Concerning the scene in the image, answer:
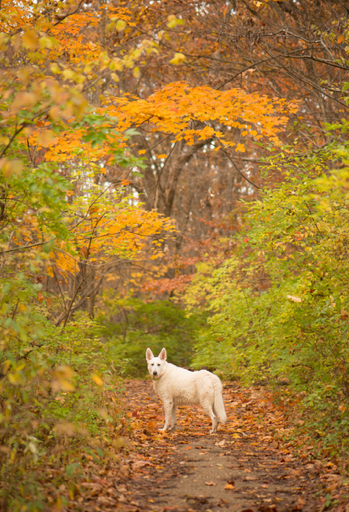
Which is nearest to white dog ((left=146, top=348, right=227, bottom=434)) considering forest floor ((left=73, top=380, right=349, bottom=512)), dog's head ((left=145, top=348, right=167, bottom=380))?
dog's head ((left=145, top=348, right=167, bottom=380))

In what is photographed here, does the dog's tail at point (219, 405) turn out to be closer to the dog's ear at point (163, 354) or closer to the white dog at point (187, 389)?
the white dog at point (187, 389)

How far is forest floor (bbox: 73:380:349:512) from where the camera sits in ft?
13.4

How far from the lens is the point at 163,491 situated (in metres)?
4.56

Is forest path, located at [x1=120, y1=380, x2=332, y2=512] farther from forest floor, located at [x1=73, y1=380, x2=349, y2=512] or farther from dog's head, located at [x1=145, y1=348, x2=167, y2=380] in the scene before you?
dog's head, located at [x1=145, y1=348, x2=167, y2=380]

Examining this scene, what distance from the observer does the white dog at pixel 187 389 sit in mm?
6805

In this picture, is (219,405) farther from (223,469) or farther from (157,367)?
(223,469)

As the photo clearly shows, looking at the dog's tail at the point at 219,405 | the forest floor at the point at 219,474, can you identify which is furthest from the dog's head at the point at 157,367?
the dog's tail at the point at 219,405

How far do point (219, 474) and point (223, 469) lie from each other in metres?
0.19

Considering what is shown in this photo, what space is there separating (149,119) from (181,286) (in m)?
9.01

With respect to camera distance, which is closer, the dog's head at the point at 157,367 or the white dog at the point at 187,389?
the white dog at the point at 187,389

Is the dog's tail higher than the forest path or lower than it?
higher

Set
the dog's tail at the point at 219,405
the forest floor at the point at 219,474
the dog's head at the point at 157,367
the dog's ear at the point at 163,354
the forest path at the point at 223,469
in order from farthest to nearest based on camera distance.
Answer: the dog's ear at the point at 163,354, the dog's head at the point at 157,367, the dog's tail at the point at 219,405, the forest path at the point at 223,469, the forest floor at the point at 219,474

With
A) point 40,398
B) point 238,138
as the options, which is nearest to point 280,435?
point 40,398

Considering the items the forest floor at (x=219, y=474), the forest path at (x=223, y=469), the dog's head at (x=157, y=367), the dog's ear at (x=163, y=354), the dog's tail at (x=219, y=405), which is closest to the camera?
the forest floor at (x=219, y=474)
